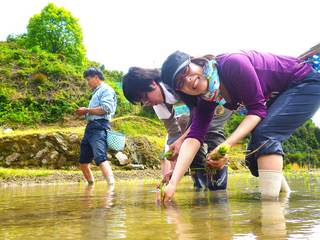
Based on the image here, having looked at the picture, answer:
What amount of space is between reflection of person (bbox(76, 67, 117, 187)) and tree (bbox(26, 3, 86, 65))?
64.8 feet

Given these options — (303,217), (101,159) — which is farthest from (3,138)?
(303,217)

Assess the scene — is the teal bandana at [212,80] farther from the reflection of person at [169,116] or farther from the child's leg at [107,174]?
the child's leg at [107,174]

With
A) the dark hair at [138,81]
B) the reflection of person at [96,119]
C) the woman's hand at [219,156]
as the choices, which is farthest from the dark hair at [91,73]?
the woman's hand at [219,156]

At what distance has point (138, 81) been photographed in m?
Answer: 3.73

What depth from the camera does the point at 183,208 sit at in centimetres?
275

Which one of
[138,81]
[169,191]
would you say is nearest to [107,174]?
[138,81]

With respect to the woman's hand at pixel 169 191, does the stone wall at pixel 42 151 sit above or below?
above

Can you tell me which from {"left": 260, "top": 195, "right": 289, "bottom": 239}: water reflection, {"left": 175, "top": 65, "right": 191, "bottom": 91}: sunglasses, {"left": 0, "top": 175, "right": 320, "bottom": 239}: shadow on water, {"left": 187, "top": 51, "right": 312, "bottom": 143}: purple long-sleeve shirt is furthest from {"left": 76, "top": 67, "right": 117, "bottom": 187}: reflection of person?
{"left": 260, "top": 195, "right": 289, "bottom": 239}: water reflection

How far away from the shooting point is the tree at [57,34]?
2772 cm

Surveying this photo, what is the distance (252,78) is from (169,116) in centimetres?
164

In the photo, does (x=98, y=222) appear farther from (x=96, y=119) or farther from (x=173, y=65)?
(x=96, y=119)

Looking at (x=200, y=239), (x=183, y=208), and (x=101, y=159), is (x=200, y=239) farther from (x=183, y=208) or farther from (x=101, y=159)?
(x=101, y=159)

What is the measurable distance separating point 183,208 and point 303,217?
2.58 feet

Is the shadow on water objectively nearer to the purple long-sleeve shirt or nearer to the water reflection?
the water reflection
